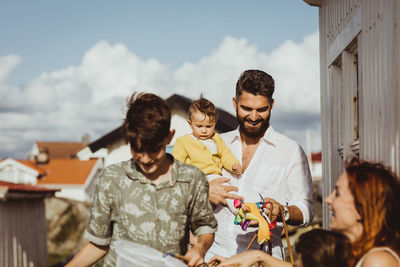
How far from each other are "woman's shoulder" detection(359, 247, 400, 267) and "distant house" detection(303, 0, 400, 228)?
927 millimetres

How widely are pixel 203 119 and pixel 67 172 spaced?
162 feet

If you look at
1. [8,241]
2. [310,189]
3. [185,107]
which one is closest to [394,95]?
[310,189]

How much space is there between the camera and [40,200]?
1988cm

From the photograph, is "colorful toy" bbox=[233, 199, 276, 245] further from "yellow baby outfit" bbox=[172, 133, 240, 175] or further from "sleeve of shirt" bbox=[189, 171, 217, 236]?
"yellow baby outfit" bbox=[172, 133, 240, 175]

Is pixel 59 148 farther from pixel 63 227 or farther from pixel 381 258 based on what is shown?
pixel 381 258

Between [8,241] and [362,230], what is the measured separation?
15.6 metres

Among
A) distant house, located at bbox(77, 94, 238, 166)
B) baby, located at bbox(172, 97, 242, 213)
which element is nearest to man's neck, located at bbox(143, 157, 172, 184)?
baby, located at bbox(172, 97, 242, 213)

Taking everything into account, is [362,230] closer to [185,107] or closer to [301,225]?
[301,225]

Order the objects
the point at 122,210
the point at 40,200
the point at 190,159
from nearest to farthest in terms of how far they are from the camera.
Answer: the point at 122,210
the point at 190,159
the point at 40,200

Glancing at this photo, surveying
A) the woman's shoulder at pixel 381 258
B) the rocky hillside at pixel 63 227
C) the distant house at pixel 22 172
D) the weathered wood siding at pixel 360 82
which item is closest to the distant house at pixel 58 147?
the distant house at pixel 22 172

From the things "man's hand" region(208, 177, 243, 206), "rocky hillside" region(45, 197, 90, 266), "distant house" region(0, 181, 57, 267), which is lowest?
"rocky hillside" region(45, 197, 90, 266)

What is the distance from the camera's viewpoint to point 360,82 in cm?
464

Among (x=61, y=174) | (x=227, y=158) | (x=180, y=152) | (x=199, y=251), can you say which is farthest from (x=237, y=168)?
(x=61, y=174)

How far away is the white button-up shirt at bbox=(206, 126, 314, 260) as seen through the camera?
421 cm
